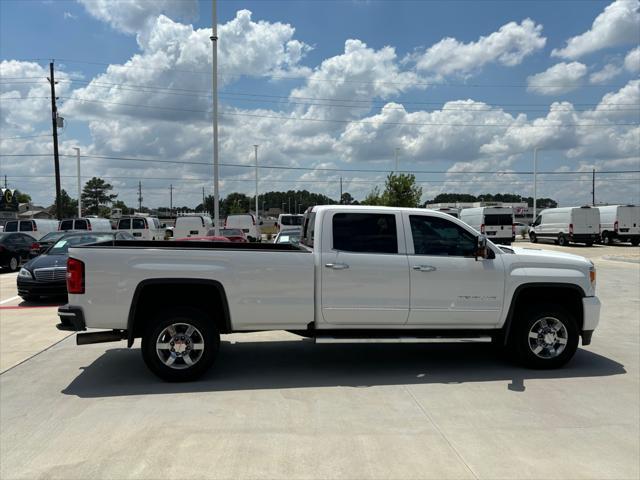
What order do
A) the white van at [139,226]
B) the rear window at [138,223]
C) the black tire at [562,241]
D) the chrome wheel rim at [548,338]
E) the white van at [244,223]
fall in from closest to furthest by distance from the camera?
the chrome wheel rim at [548,338]
the white van at [139,226]
the rear window at [138,223]
the white van at [244,223]
the black tire at [562,241]

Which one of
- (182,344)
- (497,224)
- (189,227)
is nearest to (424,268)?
(182,344)

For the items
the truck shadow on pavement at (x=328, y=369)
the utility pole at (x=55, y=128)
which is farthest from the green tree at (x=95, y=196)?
the truck shadow on pavement at (x=328, y=369)

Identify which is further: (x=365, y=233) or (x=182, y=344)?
(x=365, y=233)

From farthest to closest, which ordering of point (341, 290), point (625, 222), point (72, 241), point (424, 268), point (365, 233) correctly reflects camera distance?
1. point (625, 222)
2. point (72, 241)
3. point (365, 233)
4. point (424, 268)
5. point (341, 290)

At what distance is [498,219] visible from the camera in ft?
112

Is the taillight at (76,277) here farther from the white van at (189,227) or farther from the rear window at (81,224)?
the white van at (189,227)

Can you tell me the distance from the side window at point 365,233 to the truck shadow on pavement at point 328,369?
1499 mm

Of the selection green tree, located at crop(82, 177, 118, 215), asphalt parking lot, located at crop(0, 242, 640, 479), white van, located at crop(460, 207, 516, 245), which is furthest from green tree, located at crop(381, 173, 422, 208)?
green tree, located at crop(82, 177, 118, 215)

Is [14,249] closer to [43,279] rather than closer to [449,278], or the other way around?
[43,279]

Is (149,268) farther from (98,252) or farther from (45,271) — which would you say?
(45,271)

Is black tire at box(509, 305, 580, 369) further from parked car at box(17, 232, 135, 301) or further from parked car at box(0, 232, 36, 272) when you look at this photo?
parked car at box(0, 232, 36, 272)

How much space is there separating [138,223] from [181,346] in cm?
2538

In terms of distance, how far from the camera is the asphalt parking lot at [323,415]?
12.6ft

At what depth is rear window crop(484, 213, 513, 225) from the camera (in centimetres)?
3391
